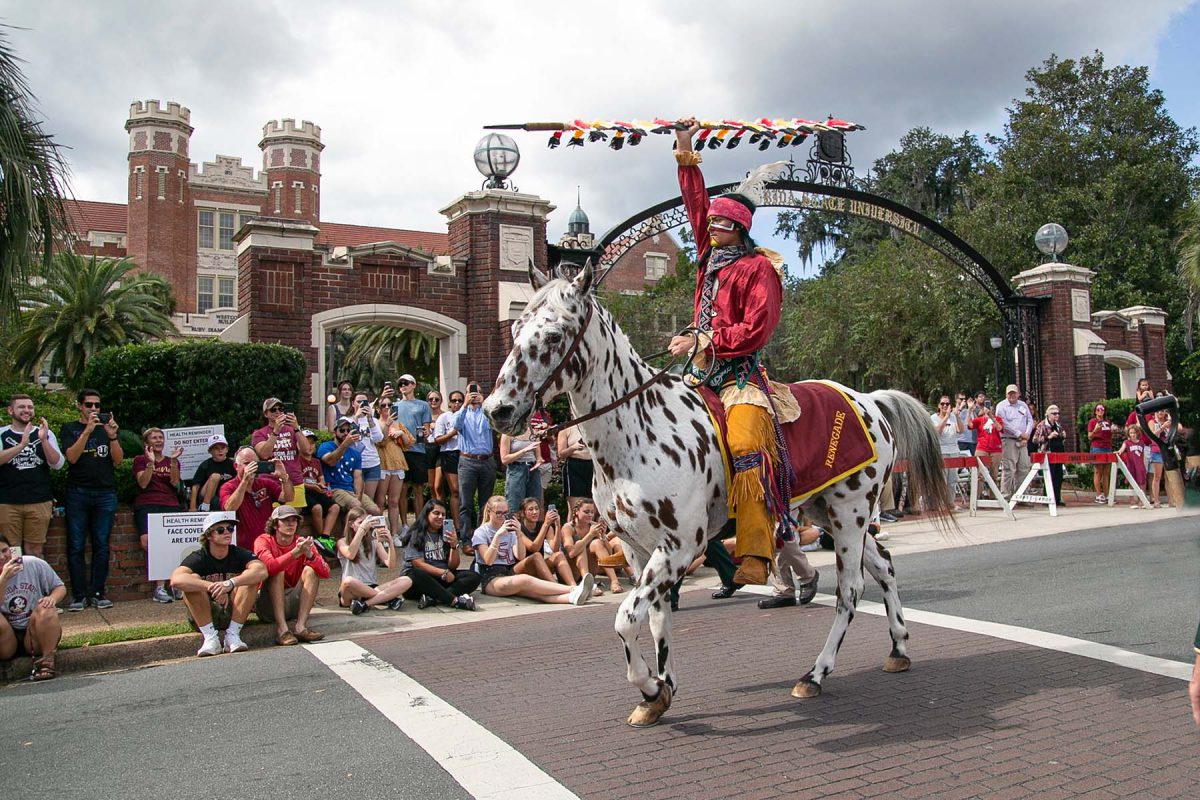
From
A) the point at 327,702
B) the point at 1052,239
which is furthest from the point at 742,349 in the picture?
the point at 1052,239

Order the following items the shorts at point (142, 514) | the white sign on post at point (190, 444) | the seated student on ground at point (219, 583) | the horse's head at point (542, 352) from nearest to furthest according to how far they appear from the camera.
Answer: the horse's head at point (542, 352) < the seated student on ground at point (219, 583) < the shorts at point (142, 514) < the white sign on post at point (190, 444)

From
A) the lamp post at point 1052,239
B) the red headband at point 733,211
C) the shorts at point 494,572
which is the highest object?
the lamp post at point 1052,239

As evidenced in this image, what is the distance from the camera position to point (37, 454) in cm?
915

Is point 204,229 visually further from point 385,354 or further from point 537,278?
point 537,278

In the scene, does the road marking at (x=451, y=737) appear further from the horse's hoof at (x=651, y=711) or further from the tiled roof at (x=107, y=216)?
the tiled roof at (x=107, y=216)

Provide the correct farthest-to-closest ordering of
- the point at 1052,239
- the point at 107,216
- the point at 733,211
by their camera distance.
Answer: the point at 107,216, the point at 1052,239, the point at 733,211

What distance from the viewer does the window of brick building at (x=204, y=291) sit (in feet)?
194

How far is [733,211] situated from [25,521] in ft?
25.8

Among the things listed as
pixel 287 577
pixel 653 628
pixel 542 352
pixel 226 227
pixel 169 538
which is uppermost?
pixel 226 227

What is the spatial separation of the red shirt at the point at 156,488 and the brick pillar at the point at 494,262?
6.26m

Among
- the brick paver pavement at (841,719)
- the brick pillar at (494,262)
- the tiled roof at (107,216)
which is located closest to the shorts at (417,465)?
the brick pillar at (494,262)

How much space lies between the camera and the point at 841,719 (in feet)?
16.6

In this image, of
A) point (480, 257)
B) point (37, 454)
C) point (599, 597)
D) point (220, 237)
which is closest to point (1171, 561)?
point (599, 597)

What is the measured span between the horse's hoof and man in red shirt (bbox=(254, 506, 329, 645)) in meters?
4.12
